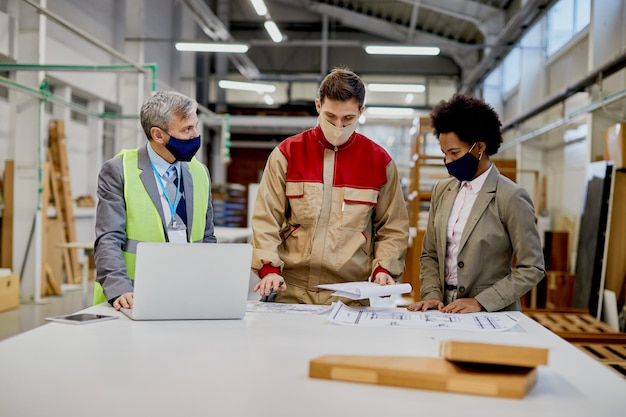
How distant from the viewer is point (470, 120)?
7.06 ft

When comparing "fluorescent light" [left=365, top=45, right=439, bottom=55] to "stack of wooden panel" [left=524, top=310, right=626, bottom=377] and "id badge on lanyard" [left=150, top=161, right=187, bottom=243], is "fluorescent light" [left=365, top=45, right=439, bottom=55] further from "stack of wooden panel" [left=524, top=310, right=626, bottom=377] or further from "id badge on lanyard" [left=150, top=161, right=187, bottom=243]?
"id badge on lanyard" [left=150, top=161, right=187, bottom=243]

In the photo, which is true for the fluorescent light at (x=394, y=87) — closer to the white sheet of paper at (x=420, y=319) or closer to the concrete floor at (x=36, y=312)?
the concrete floor at (x=36, y=312)

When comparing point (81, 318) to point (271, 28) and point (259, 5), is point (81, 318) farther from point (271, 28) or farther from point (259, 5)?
point (271, 28)

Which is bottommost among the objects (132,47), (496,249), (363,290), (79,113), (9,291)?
(9,291)

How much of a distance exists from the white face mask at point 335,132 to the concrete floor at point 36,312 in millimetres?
4016

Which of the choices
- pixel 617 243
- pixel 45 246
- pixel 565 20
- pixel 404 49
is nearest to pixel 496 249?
pixel 617 243

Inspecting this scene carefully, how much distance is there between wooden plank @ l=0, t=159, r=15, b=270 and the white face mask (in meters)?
6.00

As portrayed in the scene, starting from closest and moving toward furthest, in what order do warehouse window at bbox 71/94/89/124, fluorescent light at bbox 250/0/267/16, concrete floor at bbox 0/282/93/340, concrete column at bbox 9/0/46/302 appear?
concrete floor at bbox 0/282/93/340, concrete column at bbox 9/0/46/302, fluorescent light at bbox 250/0/267/16, warehouse window at bbox 71/94/89/124

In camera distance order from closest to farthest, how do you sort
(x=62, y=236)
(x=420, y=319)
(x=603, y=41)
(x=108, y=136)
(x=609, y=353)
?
(x=420, y=319) < (x=609, y=353) < (x=603, y=41) < (x=62, y=236) < (x=108, y=136)

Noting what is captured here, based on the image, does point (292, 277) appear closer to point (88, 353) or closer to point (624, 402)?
point (88, 353)

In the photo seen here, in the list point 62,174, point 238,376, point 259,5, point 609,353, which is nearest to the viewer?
point 238,376

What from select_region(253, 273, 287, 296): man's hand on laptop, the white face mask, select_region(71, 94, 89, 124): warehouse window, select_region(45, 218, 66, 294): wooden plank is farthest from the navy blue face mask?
select_region(71, 94, 89, 124): warehouse window

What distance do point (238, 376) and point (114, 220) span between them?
1175 mm

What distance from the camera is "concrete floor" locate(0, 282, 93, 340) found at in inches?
223
